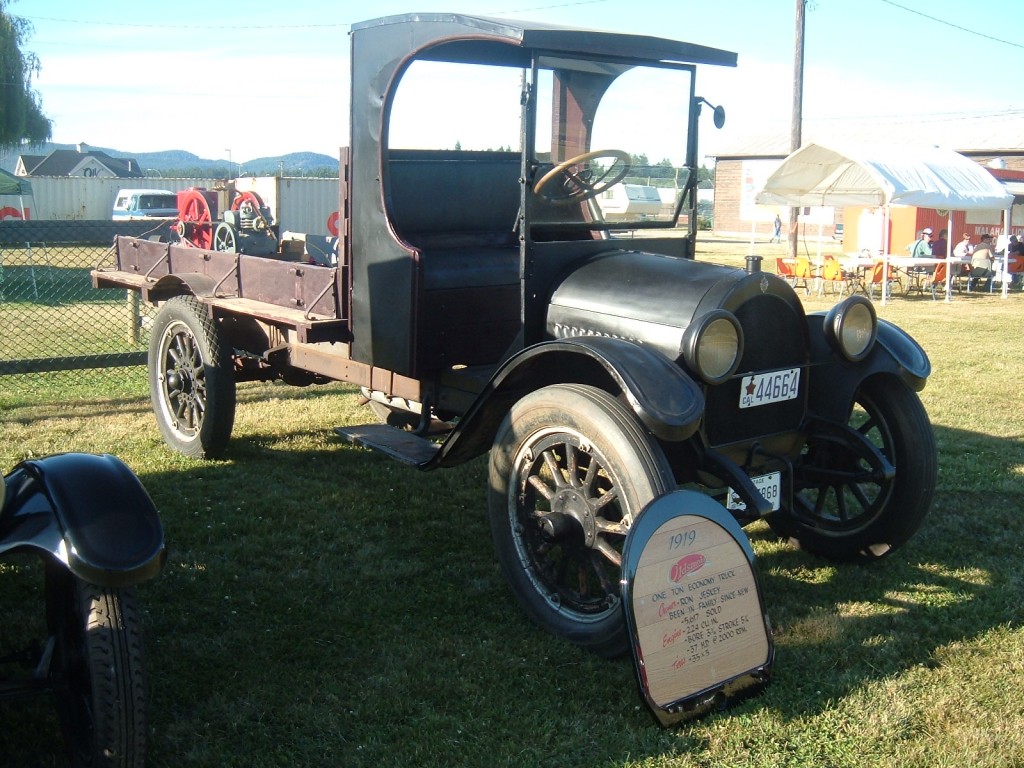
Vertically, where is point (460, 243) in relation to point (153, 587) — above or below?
above

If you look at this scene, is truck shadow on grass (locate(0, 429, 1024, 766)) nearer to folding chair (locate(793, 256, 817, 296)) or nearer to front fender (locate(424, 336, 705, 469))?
front fender (locate(424, 336, 705, 469))

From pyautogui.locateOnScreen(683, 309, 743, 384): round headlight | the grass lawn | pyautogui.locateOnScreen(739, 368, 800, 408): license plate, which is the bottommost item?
the grass lawn

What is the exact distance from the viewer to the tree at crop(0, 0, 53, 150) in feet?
95.5

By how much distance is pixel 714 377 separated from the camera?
3572 millimetres

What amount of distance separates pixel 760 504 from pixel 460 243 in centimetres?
234

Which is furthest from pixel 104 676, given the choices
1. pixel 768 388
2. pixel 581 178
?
pixel 581 178

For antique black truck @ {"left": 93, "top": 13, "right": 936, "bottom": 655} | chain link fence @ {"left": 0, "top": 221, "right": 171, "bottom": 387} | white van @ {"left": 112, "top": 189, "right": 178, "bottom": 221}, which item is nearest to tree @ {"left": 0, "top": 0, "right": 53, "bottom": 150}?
white van @ {"left": 112, "top": 189, "right": 178, "bottom": 221}

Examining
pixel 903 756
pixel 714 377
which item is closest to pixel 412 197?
pixel 714 377

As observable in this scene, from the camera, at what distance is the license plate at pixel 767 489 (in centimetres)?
379

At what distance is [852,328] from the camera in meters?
4.07

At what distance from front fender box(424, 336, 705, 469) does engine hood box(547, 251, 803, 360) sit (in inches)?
5.4

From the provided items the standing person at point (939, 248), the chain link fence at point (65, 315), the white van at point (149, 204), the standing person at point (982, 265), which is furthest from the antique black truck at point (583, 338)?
the white van at point (149, 204)

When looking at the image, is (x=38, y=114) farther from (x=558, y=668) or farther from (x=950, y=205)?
(x=558, y=668)

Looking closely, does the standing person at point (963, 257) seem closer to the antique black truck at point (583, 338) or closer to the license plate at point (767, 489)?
the antique black truck at point (583, 338)
